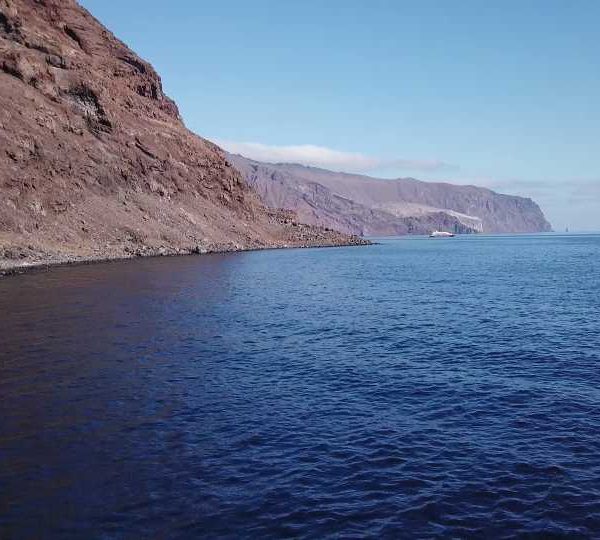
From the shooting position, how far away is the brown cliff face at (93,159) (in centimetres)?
9288

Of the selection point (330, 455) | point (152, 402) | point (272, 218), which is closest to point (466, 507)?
point (330, 455)

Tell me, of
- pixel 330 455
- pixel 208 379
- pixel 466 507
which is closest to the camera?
pixel 466 507

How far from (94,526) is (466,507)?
9899 millimetres

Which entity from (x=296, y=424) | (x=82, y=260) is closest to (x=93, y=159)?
(x=82, y=260)

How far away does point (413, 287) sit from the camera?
6694 centimetres

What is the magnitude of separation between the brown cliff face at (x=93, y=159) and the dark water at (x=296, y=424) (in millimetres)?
51274

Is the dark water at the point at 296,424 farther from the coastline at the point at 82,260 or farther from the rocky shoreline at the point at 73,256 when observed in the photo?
the rocky shoreline at the point at 73,256

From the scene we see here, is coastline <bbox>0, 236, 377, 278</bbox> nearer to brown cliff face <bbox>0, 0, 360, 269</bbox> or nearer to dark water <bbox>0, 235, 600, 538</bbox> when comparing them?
brown cliff face <bbox>0, 0, 360, 269</bbox>

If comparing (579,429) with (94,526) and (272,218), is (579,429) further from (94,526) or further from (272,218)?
(272,218)

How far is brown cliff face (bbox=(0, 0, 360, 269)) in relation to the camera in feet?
305

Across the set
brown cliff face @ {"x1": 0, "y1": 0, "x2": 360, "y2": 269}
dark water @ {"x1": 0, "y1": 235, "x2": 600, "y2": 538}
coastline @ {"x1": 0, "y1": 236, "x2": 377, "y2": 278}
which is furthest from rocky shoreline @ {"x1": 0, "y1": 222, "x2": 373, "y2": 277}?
dark water @ {"x1": 0, "y1": 235, "x2": 600, "y2": 538}

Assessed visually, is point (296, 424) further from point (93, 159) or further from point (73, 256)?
point (93, 159)

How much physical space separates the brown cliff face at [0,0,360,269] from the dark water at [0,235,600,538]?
51274 millimetres

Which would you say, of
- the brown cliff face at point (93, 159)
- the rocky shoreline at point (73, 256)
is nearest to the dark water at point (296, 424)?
the rocky shoreline at point (73, 256)
